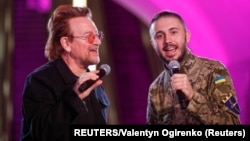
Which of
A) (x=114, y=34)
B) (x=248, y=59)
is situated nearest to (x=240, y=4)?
(x=248, y=59)

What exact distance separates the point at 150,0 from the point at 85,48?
17.0 inches

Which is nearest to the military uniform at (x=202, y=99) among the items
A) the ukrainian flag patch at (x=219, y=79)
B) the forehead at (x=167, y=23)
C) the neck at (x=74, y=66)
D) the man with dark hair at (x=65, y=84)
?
the ukrainian flag patch at (x=219, y=79)

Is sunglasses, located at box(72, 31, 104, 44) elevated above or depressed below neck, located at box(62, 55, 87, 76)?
above

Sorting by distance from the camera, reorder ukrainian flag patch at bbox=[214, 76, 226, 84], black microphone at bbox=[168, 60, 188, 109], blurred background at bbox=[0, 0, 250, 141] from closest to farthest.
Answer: black microphone at bbox=[168, 60, 188, 109] → ukrainian flag patch at bbox=[214, 76, 226, 84] → blurred background at bbox=[0, 0, 250, 141]

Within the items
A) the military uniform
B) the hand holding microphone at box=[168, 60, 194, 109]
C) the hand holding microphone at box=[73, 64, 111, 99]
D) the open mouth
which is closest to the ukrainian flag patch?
the military uniform

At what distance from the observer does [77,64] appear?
101 inches

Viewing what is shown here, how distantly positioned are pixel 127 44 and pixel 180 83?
2.03 ft

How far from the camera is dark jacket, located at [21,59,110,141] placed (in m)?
2.44

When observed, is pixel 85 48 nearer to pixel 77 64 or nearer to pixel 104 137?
pixel 77 64

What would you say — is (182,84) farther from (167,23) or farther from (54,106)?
(54,106)

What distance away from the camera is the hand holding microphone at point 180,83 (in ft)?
7.95

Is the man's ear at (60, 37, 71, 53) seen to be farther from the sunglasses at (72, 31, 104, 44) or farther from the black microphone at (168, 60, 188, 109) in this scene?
the black microphone at (168, 60, 188, 109)

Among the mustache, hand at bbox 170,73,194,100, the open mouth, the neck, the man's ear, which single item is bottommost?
hand at bbox 170,73,194,100

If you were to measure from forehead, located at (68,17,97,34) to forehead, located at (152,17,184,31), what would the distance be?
0.32 metres
